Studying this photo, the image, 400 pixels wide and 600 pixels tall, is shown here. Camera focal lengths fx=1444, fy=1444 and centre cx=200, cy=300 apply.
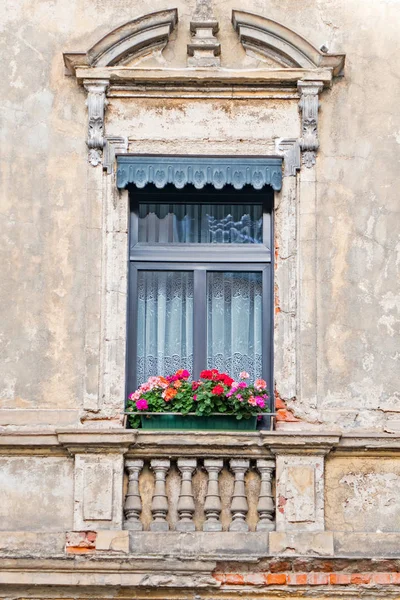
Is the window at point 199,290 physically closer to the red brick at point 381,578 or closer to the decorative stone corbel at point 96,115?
the decorative stone corbel at point 96,115

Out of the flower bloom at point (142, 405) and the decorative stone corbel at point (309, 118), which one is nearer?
the flower bloom at point (142, 405)

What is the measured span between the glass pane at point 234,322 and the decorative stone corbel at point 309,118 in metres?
1.02

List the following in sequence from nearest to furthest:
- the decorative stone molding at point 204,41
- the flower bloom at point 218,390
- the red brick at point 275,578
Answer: the red brick at point 275,578, the flower bloom at point 218,390, the decorative stone molding at point 204,41

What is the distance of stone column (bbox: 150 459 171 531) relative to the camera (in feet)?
34.2

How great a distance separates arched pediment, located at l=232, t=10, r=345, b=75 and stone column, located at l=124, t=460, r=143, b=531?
11.0 feet

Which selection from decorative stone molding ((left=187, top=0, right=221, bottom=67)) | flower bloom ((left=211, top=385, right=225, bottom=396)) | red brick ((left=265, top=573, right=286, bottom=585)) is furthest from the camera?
decorative stone molding ((left=187, top=0, right=221, bottom=67))

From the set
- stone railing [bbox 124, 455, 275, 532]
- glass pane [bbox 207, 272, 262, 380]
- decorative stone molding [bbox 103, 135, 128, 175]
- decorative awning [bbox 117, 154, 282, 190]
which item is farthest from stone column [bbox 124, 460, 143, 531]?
decorative stone molding [bbox 103, 135, 128, 175]

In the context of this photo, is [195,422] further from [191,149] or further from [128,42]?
[128,42]

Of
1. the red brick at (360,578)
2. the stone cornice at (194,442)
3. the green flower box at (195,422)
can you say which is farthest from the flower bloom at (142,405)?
the red brick at (360,578)

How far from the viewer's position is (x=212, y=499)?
10445mm

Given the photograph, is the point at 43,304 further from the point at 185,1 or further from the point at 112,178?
the point at 185,1

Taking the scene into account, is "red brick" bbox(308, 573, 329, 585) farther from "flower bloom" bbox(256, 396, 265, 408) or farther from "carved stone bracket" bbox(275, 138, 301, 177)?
"carved stone bracket" bbox(275, 138, 301, 177)

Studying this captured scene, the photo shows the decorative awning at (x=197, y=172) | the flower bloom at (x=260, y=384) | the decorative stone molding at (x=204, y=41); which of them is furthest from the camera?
the decorative stone molding at (x=204, y=41)

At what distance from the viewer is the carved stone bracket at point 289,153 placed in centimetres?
1116
